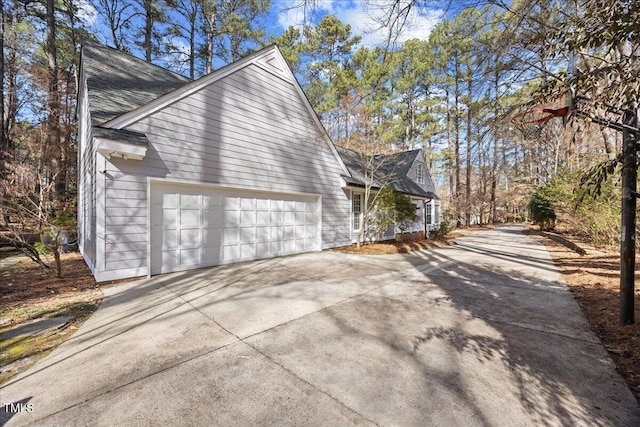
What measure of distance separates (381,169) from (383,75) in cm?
894

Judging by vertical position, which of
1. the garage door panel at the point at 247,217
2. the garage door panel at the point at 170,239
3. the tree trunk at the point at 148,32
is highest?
the tree trunk at the point at 148,32

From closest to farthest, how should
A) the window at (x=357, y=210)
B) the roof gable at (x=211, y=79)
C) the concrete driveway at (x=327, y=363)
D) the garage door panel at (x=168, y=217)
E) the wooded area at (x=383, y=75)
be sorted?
the concrete driveway at (x=327, y=363) < the wooded area at (x=383, y=75) < the roof gable at (x=211, y=79) < the garage door panel at (x=168, y=217) < the window at (x=357, y=210)

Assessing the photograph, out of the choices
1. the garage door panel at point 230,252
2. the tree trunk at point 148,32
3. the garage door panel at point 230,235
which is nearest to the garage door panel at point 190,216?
the garage door panel at point 230,235

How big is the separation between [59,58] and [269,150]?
50.2 feet

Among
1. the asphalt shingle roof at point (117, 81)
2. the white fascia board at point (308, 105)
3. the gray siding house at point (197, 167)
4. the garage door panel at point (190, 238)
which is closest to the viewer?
the gray siding house at point (197, 167)

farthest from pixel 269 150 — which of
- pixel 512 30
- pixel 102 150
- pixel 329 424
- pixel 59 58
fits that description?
pixel 59 58

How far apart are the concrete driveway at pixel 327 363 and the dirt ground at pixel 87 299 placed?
178mm

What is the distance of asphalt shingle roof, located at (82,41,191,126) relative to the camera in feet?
17.9

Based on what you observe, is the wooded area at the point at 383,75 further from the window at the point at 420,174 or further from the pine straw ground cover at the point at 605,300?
the window at the point at 420,174

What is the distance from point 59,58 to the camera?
546 inches

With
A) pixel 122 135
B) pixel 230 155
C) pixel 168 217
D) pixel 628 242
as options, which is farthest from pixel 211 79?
pixel 628 242

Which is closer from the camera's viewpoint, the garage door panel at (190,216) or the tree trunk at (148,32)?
the garage door panel at (190,216)

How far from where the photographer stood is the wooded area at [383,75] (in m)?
3.68

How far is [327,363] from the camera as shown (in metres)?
2.50
